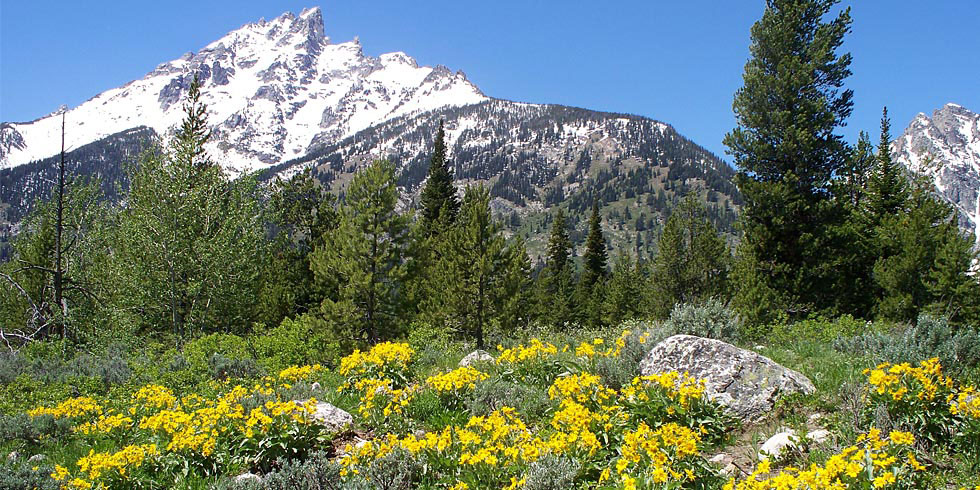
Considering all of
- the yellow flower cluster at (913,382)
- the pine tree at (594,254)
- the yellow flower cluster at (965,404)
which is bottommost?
the yellow flower cluster at (965,404)

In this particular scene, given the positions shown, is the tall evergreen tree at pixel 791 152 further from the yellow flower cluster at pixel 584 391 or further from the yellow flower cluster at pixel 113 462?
the yellow flower cluster at pixel 113 462

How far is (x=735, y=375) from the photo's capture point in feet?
19.2

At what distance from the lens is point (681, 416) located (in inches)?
203

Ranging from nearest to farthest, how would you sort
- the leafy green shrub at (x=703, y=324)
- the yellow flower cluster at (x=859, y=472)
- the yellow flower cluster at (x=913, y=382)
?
1. the yellow flower cluster at (x=859, y=472)
2. the yellow flower cluster at (x=913, y=382)
3. the leafy green shrub at (x=703, y=324)

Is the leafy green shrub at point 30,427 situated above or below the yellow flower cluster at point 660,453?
below

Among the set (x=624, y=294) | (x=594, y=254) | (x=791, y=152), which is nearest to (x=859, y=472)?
(x=791, y=152)

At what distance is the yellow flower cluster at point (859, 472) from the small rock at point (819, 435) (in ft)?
2.73

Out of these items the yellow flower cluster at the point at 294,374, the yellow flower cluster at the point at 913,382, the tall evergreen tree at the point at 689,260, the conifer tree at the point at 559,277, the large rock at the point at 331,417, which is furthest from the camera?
the conifer tree at the point at 559,277

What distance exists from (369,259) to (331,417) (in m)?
13.4

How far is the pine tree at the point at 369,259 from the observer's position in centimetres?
1903

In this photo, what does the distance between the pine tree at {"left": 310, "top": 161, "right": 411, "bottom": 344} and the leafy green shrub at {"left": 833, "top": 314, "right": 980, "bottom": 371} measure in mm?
15311

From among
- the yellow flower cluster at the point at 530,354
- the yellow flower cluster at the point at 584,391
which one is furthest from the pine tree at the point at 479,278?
the yellow flower cluster at the point at 584,391

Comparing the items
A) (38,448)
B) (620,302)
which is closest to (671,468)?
(38,448)

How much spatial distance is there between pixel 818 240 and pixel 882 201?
20.9 ft
